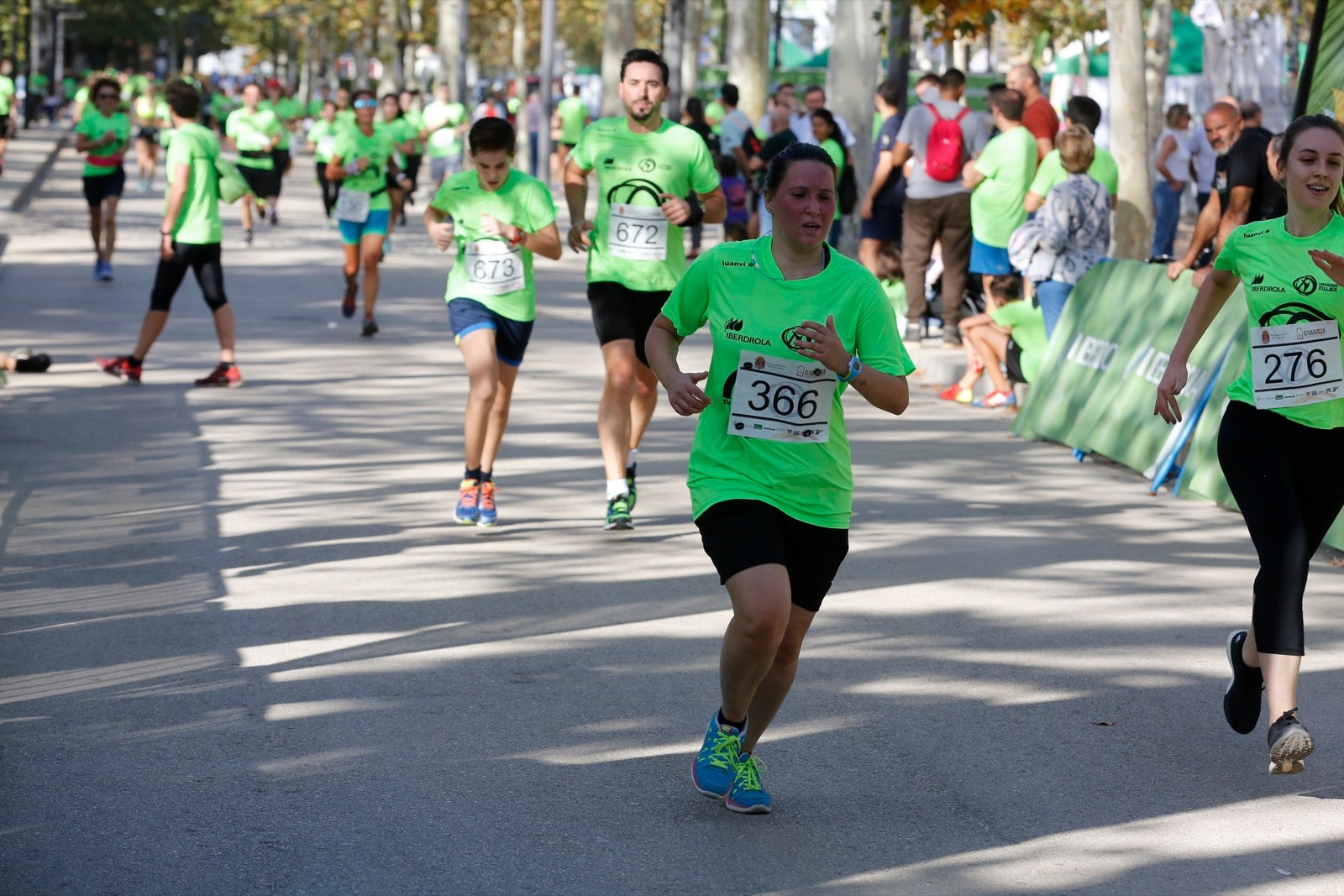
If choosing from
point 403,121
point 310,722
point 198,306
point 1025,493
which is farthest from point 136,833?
point 403,121

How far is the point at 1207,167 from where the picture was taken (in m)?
22.2

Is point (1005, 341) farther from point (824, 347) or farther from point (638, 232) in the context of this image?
point (824, 347)

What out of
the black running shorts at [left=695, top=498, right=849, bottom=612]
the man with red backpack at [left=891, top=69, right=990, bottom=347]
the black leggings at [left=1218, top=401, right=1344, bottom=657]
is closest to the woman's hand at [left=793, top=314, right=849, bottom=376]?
the black running shorts at [left=695, top=498, right=849, bottom=612]

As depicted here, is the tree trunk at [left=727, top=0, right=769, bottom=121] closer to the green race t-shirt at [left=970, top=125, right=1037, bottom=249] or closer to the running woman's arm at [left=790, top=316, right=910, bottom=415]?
the green race t-shirt at [left=970, top=125, right=1037, bottom=249]

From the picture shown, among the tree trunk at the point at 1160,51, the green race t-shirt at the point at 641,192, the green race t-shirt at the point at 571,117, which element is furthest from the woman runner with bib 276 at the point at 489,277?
the green race t-shirt at the point at 571,117

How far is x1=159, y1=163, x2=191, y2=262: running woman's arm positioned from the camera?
12734 millimetres

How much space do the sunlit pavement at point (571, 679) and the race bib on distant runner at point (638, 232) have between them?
4.26ft

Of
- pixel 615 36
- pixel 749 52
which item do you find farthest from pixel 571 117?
pixel 749 52

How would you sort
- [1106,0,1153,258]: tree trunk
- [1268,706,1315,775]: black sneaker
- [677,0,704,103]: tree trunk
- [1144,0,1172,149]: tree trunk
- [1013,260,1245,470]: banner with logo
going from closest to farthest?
[1268,706,1315,775]: black sneaker < [1013,260,1245,470]: banner with logo < [1106,0,1153,258]: tree trunk < [1144,0,1172,149]: tree trunk < [677,0,704,103]: tree trunk

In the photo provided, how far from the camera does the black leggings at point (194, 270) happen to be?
13.0m

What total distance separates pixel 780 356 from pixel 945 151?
11031 mm

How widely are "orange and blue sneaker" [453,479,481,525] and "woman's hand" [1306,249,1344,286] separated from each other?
4.49m

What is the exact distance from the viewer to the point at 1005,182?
14.2m

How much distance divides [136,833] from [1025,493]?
6355 millimetres
